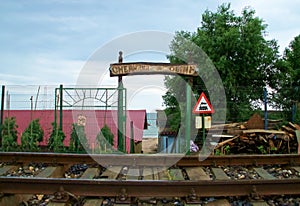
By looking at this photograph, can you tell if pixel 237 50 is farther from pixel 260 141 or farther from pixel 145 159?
pixel 145 159

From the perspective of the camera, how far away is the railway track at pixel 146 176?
12.0 feet

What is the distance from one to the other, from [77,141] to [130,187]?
5716 millimetres

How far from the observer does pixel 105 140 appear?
29.4ft

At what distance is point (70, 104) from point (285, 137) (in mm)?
6634

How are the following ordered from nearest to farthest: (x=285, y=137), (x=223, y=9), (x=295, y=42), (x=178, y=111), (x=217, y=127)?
(x=285, y=137)
(x=217, y=127)
(x=178, y=111)
(x=223, y=9)
(x=295, y=42)

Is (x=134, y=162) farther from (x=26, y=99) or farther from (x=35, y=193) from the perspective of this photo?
(x=26, y=99)

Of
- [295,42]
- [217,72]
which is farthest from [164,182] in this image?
[295,42]

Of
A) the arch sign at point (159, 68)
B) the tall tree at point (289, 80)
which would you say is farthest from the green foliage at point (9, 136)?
the tall tree at point (289, 80)

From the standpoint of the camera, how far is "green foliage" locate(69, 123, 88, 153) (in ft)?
29.6

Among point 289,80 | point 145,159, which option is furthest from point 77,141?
point 289,80

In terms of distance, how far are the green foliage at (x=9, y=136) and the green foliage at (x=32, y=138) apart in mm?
306

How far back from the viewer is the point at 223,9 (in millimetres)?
15281

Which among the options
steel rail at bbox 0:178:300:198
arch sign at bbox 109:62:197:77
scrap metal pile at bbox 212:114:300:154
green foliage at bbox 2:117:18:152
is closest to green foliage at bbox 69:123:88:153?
green foliage at bbox 2:117:18:152

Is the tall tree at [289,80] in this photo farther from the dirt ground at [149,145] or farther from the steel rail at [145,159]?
the steel rail at [145,159]
